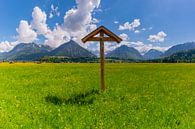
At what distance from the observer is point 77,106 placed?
19312mm

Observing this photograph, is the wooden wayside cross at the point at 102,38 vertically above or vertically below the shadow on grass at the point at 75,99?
above

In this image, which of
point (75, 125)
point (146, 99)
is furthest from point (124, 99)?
point (75, 125)

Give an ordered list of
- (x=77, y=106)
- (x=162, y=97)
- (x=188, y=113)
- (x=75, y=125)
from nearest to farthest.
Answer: (x=75, y=125) < (x=188, y=113) < (x=77, y=106) < (x=162, y=97)

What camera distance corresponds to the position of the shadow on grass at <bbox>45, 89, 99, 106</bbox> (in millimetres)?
20444

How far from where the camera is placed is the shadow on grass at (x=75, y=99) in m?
20.4

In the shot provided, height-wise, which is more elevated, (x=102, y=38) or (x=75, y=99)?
(x=102, y=38)

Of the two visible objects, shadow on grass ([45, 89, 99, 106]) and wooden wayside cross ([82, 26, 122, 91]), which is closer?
shadow on grass ([45, 89, 99, 106])

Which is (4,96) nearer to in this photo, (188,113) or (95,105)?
(95,105)

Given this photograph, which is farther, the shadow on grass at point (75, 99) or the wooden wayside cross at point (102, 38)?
the wooden wayside cross at point (102, 38)

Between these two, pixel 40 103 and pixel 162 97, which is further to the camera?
pixel 162 97

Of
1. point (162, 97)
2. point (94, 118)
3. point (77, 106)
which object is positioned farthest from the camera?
point (162, 97)

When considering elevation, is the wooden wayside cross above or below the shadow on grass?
above

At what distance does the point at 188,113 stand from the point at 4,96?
13.8m

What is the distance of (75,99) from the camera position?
72.4 ft
